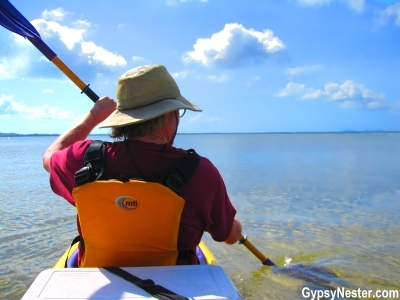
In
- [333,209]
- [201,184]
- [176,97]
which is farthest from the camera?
[333,209]

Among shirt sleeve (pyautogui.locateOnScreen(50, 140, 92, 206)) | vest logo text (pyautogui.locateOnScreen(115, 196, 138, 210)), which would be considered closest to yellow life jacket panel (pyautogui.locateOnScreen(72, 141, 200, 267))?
vest logo text (pyautogui.locateOnScreen(115, 196, 138, 210))

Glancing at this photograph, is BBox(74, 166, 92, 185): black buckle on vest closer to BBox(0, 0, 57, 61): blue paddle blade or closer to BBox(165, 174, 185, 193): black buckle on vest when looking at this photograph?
BBox(165, 174, 185, 193): black buckle on vest

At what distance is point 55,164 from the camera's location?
8.08 ft

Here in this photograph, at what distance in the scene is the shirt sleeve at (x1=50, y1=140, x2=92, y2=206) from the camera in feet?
7.63

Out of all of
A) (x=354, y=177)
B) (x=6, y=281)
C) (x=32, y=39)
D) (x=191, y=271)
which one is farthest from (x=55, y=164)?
(x=354, y=177)

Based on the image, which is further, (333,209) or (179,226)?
(333,209)

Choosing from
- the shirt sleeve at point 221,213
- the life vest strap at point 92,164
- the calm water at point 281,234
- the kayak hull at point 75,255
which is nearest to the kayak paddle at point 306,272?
the calm water at point 281,234

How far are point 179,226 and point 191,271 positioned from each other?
0.27m

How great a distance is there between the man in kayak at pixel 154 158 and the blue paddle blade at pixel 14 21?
171cm

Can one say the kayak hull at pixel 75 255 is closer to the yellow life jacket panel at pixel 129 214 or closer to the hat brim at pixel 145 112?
the yellow life jacket panel at pixel 129 214

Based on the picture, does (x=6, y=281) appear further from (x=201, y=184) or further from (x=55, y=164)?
(x=201, y=184)

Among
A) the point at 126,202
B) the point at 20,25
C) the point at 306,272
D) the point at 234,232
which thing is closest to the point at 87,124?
the point at 126,202

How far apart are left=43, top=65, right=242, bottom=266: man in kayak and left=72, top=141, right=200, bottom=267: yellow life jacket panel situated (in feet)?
0.08

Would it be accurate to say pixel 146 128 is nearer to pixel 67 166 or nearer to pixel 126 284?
pixel 67 166
